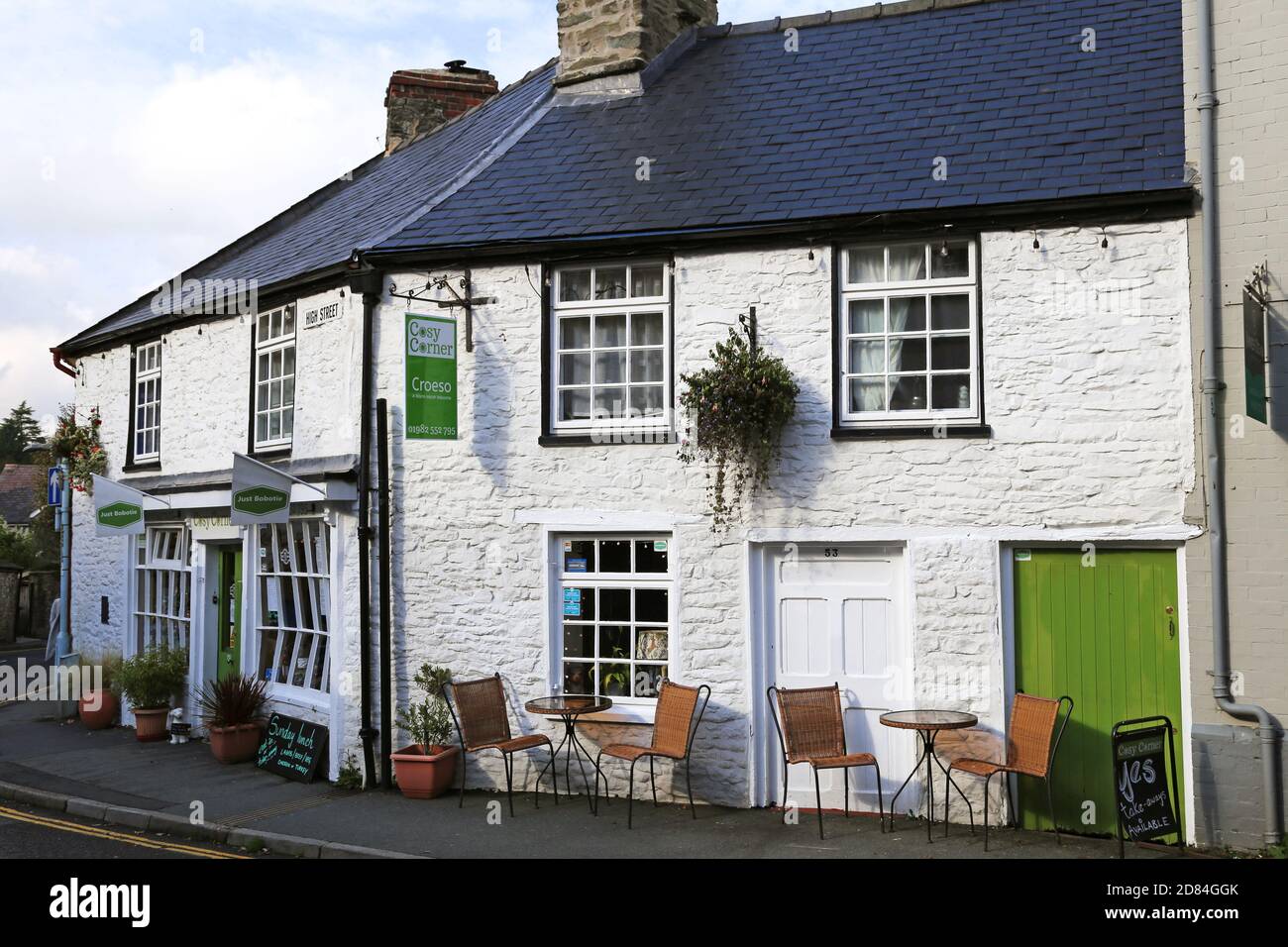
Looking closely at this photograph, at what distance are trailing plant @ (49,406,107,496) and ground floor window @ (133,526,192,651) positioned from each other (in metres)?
1.40

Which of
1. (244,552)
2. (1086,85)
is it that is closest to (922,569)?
(1086,85)

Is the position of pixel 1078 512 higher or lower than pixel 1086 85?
lower

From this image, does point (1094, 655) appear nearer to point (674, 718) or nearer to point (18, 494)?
point (674, 718)

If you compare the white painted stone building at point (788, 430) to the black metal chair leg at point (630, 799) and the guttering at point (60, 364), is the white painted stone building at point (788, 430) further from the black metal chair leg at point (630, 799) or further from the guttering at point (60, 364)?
the guttering at point (60, 364)

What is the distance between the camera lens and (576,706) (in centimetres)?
952

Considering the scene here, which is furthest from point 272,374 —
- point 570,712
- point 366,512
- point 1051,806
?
point 1051,806

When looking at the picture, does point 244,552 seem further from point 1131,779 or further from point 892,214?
point 1131,779

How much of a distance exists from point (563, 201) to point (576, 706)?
14.9 ft

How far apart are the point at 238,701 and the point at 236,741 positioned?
1.30 feet

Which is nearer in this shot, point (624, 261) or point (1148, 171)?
point (1148, 171)

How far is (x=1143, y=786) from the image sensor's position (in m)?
7.65

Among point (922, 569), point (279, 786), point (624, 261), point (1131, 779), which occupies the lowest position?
point (279, 786)
